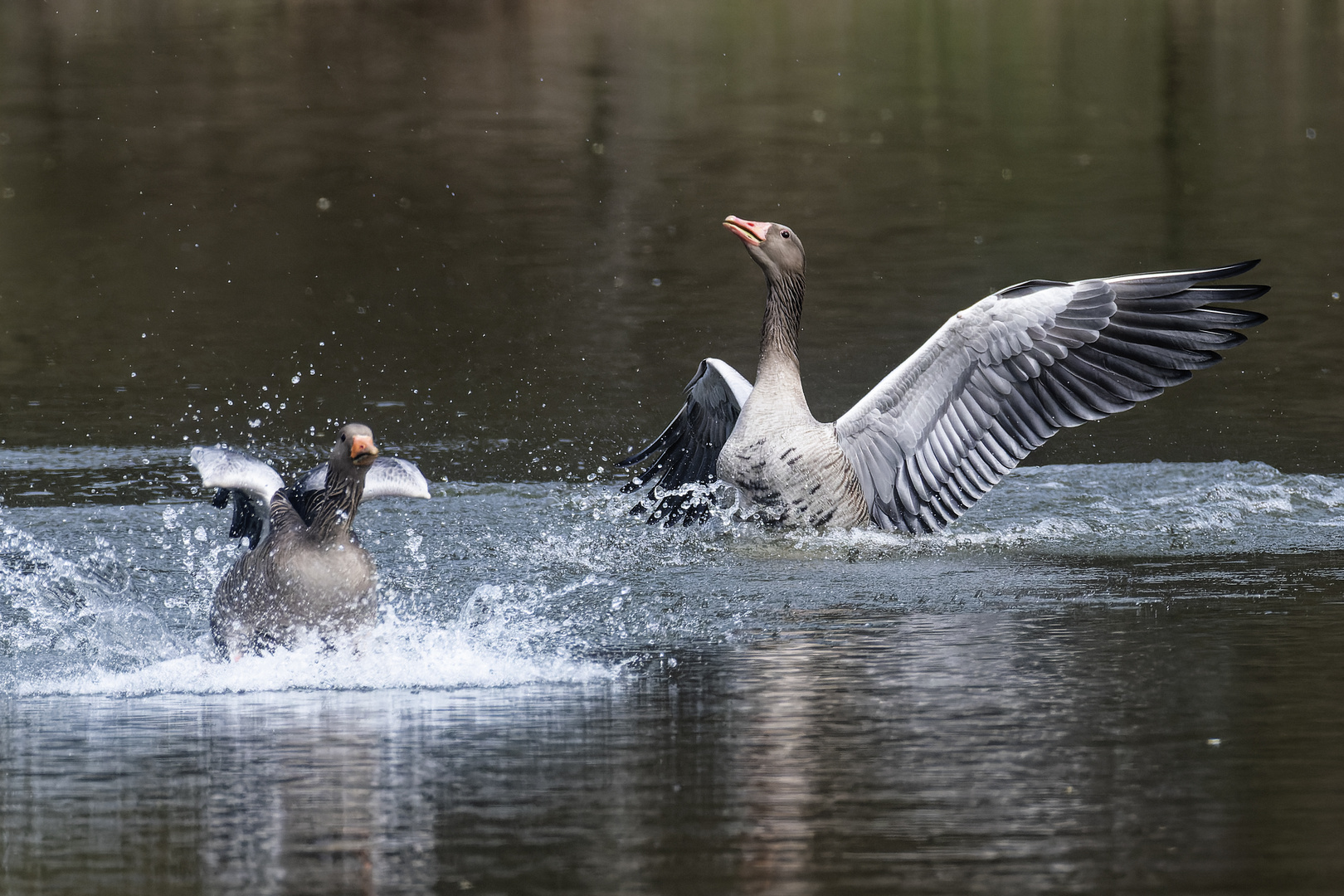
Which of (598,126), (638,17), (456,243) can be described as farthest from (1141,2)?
(456,243)

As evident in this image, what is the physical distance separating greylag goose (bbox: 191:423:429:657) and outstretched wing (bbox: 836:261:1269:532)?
3.24 meters

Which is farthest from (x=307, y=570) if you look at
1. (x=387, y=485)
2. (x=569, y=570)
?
(x=569, y=570)

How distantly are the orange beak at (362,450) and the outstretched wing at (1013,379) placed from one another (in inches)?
133

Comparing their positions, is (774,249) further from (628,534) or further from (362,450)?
(362,450)

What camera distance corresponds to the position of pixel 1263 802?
473cm

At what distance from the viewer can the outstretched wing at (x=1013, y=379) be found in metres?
9.45

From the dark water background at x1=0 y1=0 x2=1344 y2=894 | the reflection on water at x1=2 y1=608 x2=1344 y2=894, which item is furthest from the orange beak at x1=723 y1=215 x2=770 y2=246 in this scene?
the reflection on water at x1=2 y1=608 x2=1344 y2=894

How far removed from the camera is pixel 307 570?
6.85m

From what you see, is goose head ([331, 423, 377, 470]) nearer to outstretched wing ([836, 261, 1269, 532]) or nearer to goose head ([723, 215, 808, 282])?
outstretched wing ([836, 261, 1269, 532])

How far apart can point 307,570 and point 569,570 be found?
6.70ft

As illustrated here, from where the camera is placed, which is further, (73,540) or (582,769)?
(73,540)

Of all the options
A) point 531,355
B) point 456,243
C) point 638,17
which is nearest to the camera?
point 531,355

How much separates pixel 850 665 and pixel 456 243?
529 inches

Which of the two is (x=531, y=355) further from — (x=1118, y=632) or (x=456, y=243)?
(x=1118, y=632)
